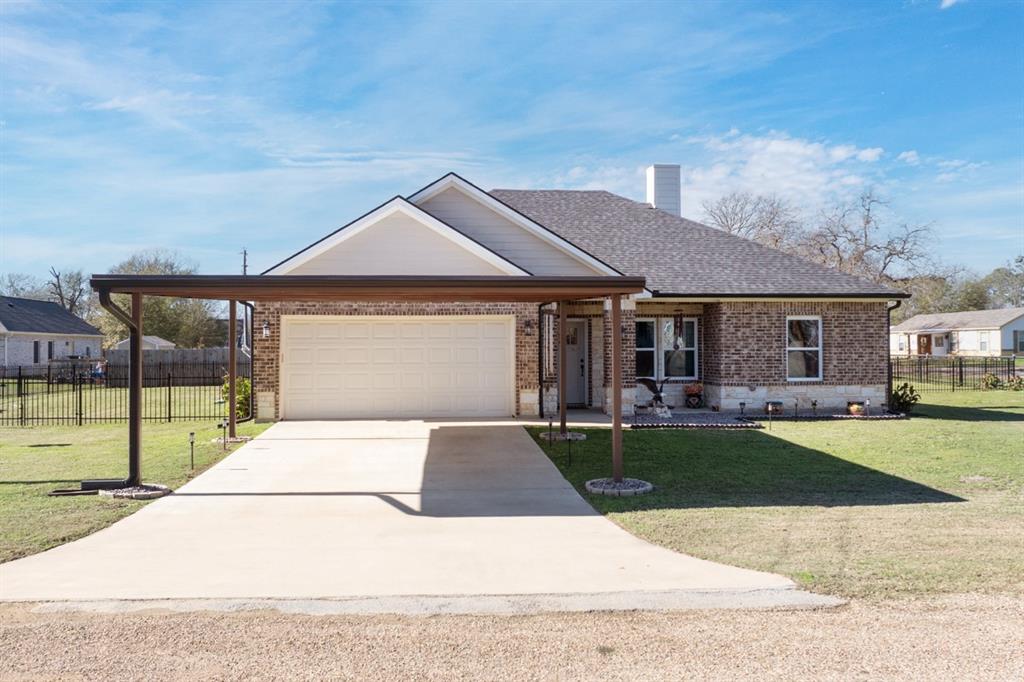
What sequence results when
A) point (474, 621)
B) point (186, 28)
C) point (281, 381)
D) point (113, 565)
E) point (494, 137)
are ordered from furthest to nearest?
point (494, 137) < point (281, 381) < point (186, 28) < point (113, 565) < point (474, 621)

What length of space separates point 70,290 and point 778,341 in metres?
70.5

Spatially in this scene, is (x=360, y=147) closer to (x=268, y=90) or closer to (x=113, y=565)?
(x=268, y=90)

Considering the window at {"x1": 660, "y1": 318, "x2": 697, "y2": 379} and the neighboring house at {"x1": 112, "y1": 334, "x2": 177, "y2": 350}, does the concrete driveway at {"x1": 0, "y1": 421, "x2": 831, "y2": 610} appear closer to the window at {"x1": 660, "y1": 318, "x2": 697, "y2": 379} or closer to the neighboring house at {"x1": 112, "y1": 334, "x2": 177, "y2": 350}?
the window at {"x1": 660, "y1": 318, "x2": 697, "y2": 379}

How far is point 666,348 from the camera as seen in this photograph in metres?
18.8

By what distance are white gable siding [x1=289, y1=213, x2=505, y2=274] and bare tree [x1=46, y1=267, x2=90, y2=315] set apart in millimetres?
63412

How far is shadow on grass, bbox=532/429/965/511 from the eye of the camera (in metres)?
8.84

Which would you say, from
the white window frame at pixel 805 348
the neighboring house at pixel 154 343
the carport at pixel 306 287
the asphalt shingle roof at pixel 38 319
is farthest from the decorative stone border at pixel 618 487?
the asphalt shingle roof at pixel 38 319

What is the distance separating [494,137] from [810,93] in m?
10.4

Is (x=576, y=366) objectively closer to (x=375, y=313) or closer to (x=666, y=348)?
(x=666, y=348)

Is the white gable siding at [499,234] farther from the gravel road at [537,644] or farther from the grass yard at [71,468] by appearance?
the gravel road at [537,644]

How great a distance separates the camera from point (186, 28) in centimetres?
1339

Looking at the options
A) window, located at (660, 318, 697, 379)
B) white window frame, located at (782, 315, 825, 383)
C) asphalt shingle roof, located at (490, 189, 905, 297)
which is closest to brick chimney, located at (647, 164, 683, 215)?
asphalt shingle roof, located at (490, 189, 905, 297)

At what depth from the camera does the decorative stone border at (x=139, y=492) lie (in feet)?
29.9

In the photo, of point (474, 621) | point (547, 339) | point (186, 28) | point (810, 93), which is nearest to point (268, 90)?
point (186, 28)
